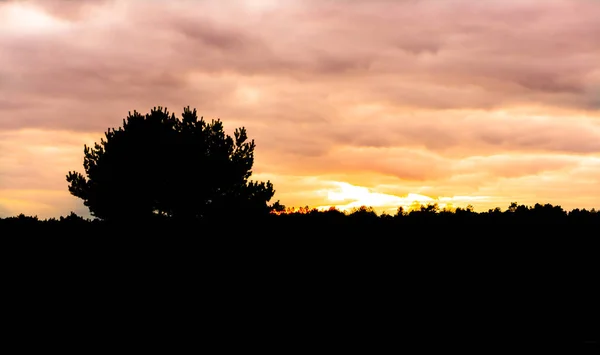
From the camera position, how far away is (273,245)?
15.9 metres

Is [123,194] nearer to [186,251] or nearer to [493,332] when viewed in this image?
[186,251]

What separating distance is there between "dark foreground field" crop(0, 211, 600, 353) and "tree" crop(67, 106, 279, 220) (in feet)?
83.8

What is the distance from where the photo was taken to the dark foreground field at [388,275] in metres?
15.3

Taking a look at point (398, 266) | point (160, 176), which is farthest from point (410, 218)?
point (160, 176)

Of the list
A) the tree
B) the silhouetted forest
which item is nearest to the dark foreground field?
the silhouetted forest

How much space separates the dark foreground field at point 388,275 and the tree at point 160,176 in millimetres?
25548

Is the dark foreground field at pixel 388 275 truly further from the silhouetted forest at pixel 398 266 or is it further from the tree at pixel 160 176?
the tree at pixel 160 176

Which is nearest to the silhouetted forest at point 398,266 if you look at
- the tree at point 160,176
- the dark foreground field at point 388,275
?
the dark foreground field at point 388,275

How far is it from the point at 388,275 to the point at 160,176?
97.0 ft

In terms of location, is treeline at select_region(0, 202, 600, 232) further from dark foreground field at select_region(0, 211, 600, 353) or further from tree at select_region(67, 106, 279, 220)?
tree at select_region(67, 106, 279, 220)

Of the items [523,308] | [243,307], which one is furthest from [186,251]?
[523,308]

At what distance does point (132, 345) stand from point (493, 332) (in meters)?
8.02

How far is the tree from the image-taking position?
139ft

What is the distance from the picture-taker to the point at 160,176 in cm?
4288
